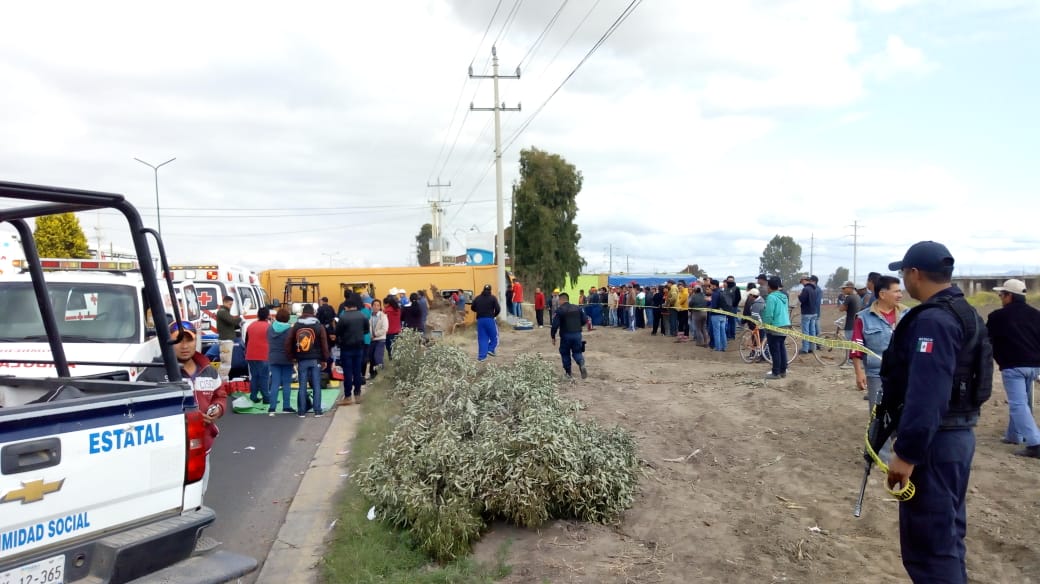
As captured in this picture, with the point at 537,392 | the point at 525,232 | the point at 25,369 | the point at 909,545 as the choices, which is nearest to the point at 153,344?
the point at 25,369

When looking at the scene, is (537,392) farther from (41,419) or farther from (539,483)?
(41,419)

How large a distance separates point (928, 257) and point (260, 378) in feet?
35.6

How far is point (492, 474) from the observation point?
5449 millimetres

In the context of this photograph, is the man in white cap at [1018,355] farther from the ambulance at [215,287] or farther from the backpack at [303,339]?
the ambulance at [215,287]

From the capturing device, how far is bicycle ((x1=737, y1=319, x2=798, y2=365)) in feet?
50.2

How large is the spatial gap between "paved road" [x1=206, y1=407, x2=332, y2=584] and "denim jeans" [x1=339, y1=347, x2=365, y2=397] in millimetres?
1058

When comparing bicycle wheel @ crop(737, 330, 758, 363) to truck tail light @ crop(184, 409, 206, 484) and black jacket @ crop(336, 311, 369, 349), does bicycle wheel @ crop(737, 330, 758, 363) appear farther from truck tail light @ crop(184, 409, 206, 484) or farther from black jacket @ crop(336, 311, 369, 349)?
truck tail light @ crop(184, 409, 206, 484)

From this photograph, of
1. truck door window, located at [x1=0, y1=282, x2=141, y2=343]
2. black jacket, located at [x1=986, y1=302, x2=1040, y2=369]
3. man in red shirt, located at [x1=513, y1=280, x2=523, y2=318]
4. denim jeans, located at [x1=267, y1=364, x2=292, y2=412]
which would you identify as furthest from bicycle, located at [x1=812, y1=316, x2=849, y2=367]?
man in red shirt, located at [x1=513, y1=280, x2=523, y2=318]

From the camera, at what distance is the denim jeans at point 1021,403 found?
7.27 meters

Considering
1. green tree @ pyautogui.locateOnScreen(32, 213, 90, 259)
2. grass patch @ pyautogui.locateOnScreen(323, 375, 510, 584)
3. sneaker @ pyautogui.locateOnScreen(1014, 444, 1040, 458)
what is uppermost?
green tree @ pyautogui.locateOnScreen(32, 213, 90, 259)

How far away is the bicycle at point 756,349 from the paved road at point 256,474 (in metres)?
8.94

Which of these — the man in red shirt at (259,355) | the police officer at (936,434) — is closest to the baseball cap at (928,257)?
the police officer at (936,434)

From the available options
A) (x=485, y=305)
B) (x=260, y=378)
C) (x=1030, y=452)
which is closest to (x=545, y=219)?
(x=485, y=305)

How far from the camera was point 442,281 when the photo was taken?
105 ft
